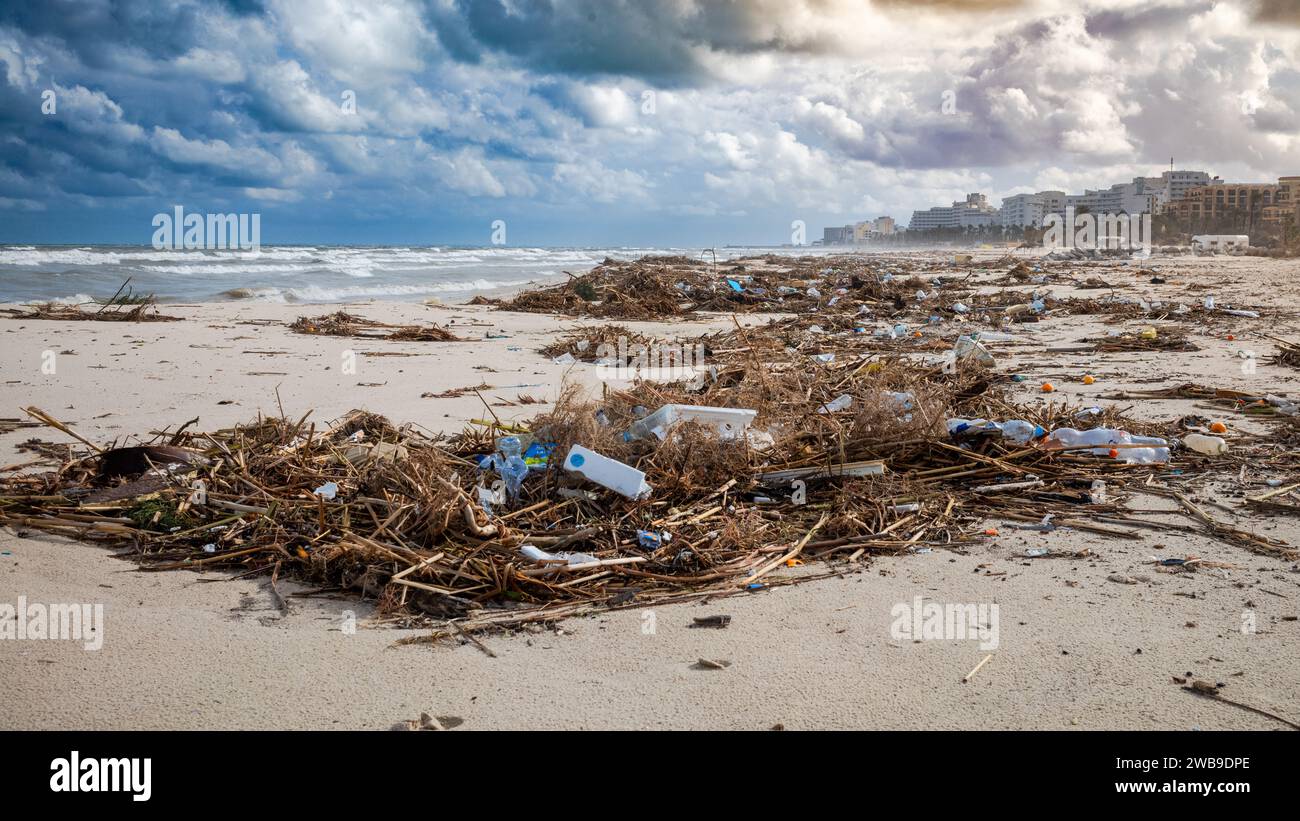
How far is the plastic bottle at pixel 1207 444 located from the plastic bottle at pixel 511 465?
3802 mm

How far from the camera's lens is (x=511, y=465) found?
360cm

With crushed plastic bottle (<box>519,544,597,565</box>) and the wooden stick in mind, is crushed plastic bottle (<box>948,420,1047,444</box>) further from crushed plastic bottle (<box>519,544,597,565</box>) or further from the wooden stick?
crushed plastic bottle (<box>519,544,597,565</box>)

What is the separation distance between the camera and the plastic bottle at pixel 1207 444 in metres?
4.45

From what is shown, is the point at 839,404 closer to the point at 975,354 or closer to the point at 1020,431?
the point at 1020,431

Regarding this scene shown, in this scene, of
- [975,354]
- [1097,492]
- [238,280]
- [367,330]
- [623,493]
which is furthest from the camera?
[238,280]

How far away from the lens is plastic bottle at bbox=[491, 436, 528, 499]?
3.52 m

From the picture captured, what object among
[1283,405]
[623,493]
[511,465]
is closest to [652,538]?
[623,493]

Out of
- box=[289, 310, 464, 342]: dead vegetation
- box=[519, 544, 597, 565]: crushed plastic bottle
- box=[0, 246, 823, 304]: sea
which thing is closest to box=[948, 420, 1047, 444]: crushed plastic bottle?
box=[519, 544, 597, 565]: crushed plastic bottle

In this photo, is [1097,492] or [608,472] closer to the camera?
[608,472]

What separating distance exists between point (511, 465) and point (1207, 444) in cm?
390

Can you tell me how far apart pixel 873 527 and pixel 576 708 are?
1.80 m

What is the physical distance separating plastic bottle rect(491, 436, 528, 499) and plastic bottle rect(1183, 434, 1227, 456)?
380 cm
